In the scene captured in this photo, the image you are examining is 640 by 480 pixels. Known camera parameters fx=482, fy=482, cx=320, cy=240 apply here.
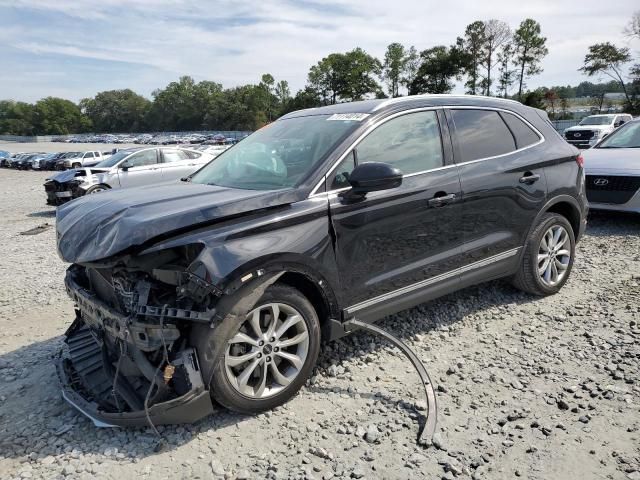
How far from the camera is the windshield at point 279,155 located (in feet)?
11.0

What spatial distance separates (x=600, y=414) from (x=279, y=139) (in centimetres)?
290

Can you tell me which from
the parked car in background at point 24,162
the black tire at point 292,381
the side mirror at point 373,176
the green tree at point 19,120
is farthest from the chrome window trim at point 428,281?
the green tree at point 19,120

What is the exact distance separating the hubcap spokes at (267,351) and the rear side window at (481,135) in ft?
6.41

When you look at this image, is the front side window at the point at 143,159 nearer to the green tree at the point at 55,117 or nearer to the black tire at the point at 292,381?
the black tire at the point at 292,381

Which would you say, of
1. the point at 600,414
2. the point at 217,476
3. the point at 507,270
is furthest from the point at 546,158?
the point at 217,476

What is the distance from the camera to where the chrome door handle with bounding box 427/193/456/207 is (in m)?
3.59

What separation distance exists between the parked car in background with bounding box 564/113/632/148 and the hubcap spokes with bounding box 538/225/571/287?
19.8 m

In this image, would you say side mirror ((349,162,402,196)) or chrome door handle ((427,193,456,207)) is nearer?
side mirror ((349,162,402,196))

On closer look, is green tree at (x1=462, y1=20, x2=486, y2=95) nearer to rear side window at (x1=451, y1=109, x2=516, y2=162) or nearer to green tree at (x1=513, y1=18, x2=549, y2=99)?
green tree at (x1=513, y1=18, x2=549, y2=99)

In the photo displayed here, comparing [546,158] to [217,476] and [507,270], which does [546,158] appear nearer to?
[507,270]

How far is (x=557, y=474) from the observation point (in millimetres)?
2416

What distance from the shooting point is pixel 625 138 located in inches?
328

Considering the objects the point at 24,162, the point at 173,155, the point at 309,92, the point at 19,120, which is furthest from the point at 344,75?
the point at 19,120

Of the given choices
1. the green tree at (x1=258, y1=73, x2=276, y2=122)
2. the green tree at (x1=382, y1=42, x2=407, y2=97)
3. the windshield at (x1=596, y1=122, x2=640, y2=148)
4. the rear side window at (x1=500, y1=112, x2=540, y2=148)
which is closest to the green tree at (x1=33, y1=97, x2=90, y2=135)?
the green tree at (x1=258, y1=73, x2=276, y2=122)
